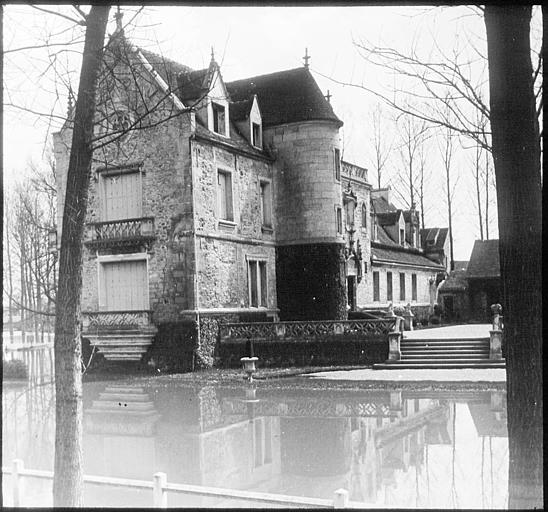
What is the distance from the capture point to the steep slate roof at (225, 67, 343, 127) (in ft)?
92.2

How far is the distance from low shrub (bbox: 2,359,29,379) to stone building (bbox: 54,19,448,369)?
405 inches

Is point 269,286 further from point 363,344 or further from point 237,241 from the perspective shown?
point 363,344

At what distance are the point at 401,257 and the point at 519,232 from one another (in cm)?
3704

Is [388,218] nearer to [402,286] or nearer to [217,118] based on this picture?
[402,286]

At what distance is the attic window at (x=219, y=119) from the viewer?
25.7m

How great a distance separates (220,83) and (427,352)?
12807mm

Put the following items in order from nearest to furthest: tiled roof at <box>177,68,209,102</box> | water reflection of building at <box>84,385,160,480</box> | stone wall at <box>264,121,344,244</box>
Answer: tiled roof at <box>177,68,209,102</box>
water reflection of building at <box>84,385,160,480</box>
stone wall at <box>264,121,344,244</box>

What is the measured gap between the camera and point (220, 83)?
26.0 metres

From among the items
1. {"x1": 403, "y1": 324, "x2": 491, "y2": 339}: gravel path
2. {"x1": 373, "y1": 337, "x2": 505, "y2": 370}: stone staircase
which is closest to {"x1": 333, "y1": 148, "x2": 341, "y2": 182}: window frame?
{"x1": 403, "y1": 324, "x2": 491, "y2": 339}: gravel path

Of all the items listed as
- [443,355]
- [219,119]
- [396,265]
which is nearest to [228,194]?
[219,119]

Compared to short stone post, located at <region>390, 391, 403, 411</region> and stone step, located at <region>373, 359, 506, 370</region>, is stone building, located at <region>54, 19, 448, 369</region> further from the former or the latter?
short stone post, located at <region>390, 391, 403, 411</region>

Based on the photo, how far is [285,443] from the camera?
458 inches

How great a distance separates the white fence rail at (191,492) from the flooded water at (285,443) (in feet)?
0.64

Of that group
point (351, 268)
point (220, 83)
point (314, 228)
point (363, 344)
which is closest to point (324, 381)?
point (363, 344)
